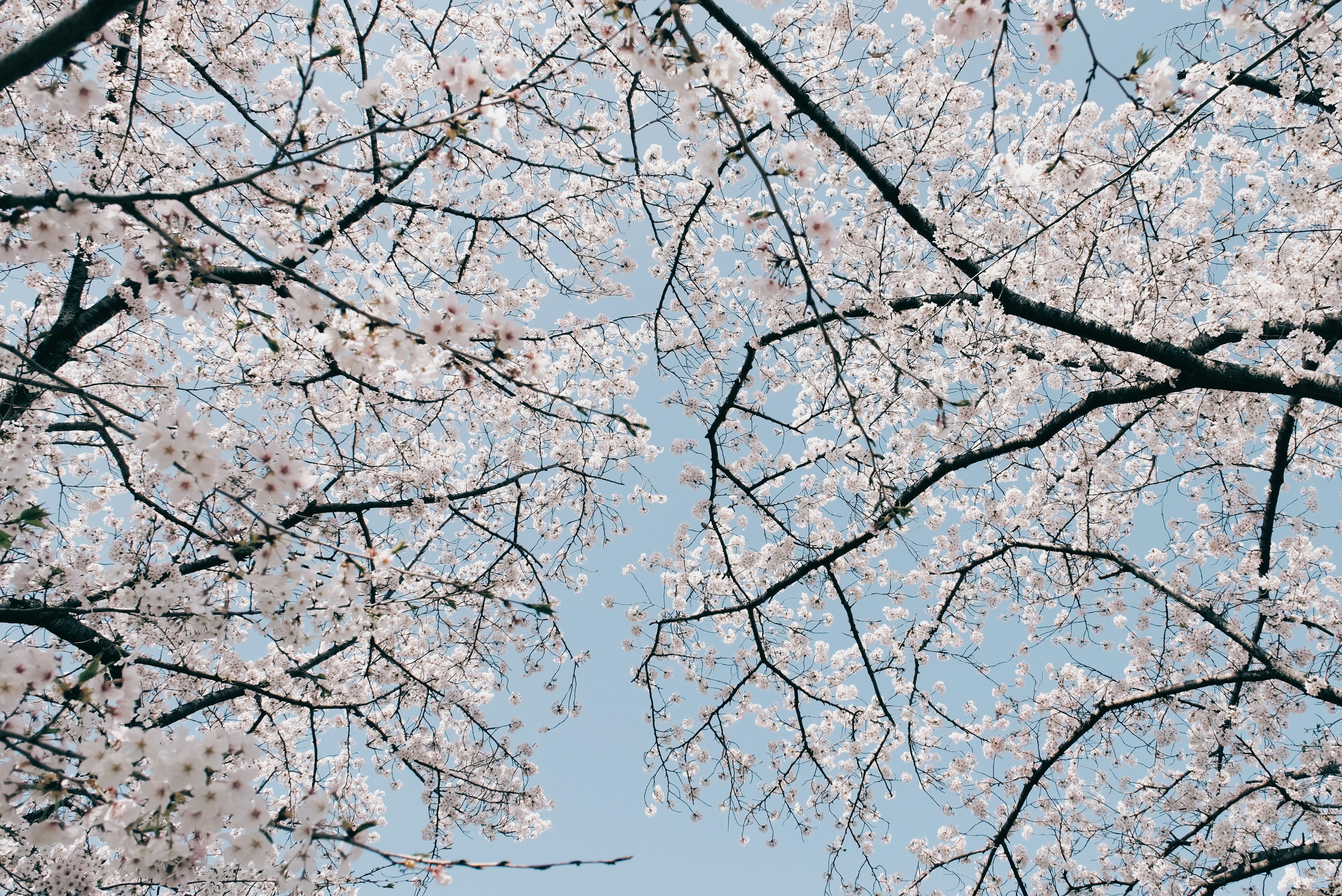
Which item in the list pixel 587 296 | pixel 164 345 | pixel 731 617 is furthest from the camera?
pixel 731 617

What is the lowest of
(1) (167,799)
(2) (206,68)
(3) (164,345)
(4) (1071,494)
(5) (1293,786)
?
(1) (167,799)

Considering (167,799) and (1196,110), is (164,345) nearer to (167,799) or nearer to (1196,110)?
(167,799)

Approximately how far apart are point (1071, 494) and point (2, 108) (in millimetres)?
9255

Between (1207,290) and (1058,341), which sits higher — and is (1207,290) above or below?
above

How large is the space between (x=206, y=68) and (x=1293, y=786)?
35.6ft

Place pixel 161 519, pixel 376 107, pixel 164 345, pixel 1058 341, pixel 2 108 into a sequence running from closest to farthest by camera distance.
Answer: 1. pixel 376 107
2. pixel 2 108
3. pixel 1058 341
4. pixel 161 519
5. pixel 164 345

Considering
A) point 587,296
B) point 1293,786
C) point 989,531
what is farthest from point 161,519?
point 1293,786

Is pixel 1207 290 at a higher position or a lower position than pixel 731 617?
higher

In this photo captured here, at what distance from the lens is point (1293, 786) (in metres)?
5.74

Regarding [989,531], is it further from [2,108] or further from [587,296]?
[2,108]

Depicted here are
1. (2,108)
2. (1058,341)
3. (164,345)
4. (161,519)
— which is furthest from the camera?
(164,345)

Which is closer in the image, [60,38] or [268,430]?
[60,38]

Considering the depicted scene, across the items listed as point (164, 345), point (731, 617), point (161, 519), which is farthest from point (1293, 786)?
point (164, 345)

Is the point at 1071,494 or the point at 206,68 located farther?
the point at 1071,494
